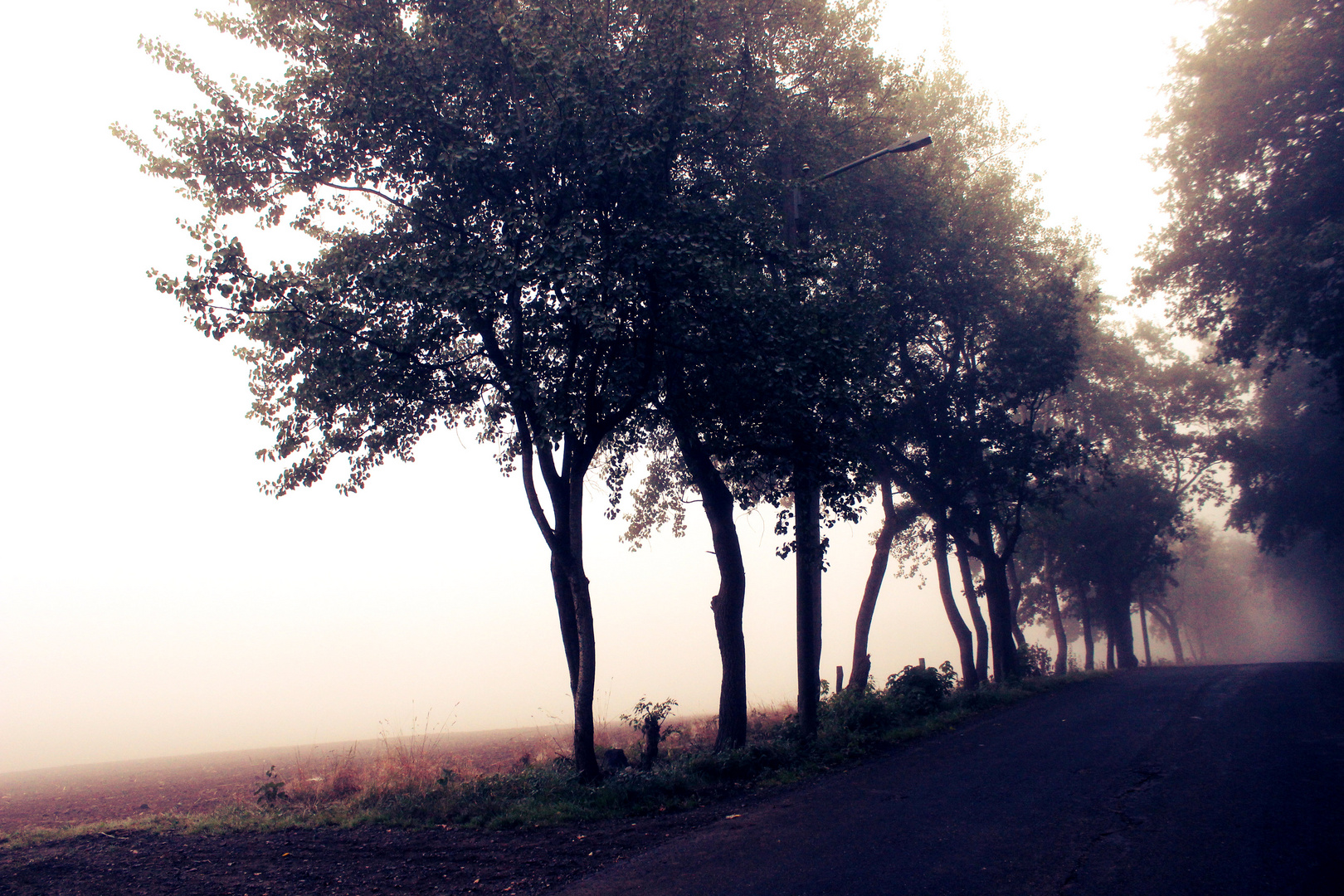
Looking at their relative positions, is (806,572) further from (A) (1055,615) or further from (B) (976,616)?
(A) (1055,615)

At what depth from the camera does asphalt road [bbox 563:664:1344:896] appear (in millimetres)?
5387

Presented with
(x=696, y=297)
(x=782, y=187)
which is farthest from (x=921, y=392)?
(x=696, y=297)

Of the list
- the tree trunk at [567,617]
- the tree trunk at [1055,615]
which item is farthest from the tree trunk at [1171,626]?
the tree trunk at [567,617]

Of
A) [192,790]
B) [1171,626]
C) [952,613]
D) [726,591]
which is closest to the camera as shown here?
[726,591]

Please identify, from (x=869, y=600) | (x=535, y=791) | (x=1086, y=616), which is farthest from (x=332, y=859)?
(x=1086, y=616)

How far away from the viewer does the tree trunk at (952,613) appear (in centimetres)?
2383

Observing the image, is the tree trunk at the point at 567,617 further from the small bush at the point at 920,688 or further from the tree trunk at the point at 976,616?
the tree trunk at the point at 976,616

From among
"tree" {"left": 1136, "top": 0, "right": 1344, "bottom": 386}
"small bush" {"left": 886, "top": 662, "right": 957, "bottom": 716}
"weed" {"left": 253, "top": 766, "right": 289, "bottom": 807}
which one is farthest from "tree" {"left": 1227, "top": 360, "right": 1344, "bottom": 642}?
"weed" {"left": 253, "top": 766, "right": 289, "bottom": 807}

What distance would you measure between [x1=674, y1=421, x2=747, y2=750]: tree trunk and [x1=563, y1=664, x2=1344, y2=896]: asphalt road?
3047mm

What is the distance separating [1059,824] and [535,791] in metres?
7.03

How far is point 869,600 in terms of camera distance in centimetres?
2384

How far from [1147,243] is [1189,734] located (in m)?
20.2

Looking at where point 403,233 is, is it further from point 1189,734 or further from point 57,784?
point 57,784

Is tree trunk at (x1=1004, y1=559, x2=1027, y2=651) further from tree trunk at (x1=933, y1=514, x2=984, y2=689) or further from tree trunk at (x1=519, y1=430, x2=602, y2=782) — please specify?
tree trunk at (x1=519, y1=430, x2=602, y2=782)
